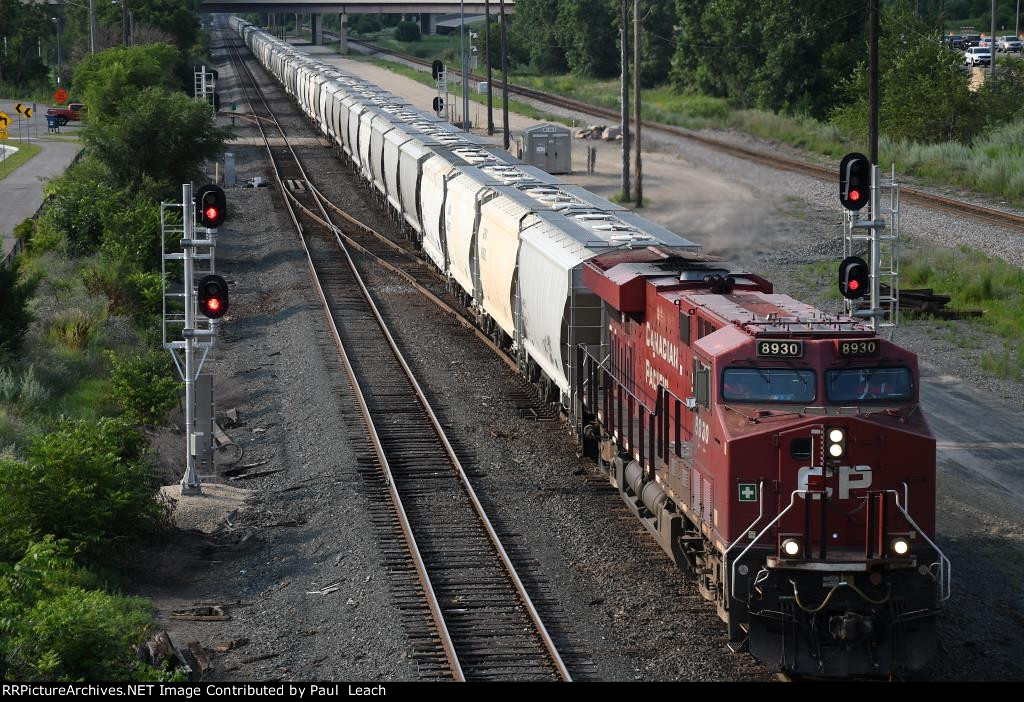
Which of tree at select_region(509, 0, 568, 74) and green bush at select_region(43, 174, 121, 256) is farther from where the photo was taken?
tree at select_region(509, 0, 568, 74)

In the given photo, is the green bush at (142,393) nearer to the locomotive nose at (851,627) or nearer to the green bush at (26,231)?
the locomotive nose at (851,627)

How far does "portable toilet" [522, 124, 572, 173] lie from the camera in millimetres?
58022

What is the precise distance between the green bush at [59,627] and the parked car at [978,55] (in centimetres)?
8850

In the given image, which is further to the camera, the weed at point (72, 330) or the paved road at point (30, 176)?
the paved road at point (30, 176)

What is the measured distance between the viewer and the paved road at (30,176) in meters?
49.6

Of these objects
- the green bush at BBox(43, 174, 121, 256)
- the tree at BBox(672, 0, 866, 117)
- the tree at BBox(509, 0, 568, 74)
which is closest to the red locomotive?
the green bush at BBox(43, 174, 121, 256)

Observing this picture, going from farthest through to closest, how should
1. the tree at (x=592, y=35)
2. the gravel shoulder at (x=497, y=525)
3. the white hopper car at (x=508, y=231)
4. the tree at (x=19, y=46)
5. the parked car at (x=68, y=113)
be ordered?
the tree at (x=592, y=35), the tree at (x=19, y=46), the parked car at (x=68, y=113), the white hopper car at (x=508, y=231), the gravel shoulder at (x=497, y=525)

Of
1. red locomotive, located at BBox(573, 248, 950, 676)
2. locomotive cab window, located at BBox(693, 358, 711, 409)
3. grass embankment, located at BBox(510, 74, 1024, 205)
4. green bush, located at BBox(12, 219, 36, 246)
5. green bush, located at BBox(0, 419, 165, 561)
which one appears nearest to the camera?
red locomotive, located at BBox(573, 248, 950, 676)

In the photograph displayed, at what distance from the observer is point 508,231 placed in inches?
1033

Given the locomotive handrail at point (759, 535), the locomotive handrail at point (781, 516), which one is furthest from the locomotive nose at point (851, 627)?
the locomotive handrail at point (759, 535)

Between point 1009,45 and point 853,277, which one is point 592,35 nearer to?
point 1009,45

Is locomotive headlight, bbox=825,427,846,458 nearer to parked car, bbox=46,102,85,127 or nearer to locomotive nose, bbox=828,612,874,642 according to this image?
locomotive nose, bbox=828,612,874,642

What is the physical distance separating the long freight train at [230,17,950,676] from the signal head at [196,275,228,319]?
213 inches

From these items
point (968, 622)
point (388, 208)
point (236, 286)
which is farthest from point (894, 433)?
point (388, 208)
